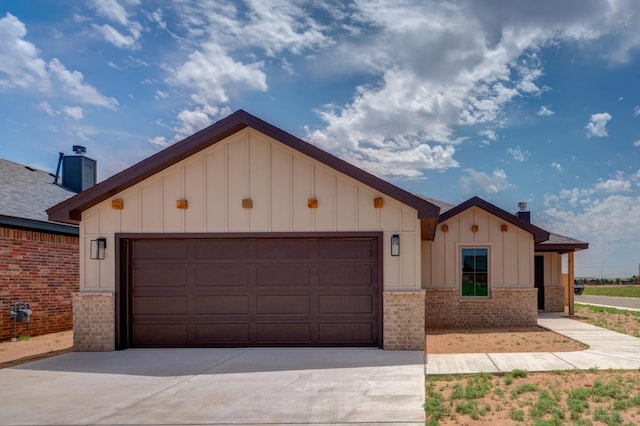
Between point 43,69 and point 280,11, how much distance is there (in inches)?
249

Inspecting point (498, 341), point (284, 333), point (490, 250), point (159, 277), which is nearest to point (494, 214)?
point (490, 250)

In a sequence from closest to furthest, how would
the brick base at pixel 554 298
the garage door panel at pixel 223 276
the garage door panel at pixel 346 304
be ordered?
the garage door panel at pixel 346 304 < the garage door panel at pixel 223 276 < the brick base at pixel 554 298

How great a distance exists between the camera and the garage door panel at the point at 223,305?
11.2m

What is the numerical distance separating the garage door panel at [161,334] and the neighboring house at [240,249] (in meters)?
0.02

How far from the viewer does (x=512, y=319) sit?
1527 centimetres

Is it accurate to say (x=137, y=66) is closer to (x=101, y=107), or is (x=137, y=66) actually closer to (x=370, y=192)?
(x=101, y=107)

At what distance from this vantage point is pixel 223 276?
37.1 feet

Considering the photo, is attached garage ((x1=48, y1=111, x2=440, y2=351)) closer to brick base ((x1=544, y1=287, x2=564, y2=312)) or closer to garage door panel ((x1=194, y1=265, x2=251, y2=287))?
garage door panel ((x1=194, y1=265, x2=251, y2=287))

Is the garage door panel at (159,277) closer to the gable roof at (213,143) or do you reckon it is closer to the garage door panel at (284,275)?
the garage door panel at (284,275)

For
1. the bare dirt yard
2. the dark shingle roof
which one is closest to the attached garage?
the bare dirt yard

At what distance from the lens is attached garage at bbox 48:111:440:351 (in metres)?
10.8

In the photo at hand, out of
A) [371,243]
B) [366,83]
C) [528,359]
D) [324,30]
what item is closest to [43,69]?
[324,30]

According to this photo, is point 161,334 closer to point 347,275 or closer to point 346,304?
point 346,304

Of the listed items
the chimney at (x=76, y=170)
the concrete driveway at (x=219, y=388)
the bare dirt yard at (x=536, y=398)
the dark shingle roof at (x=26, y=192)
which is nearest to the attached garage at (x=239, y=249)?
the concrete driveway at (x=219, y=388)
